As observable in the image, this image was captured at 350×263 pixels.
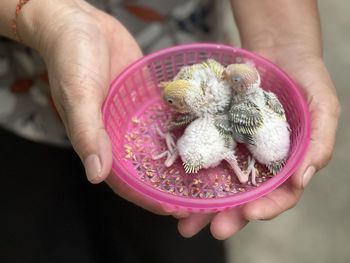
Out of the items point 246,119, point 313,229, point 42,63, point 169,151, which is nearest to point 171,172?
point 169,151

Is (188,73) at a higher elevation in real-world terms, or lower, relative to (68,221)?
higher

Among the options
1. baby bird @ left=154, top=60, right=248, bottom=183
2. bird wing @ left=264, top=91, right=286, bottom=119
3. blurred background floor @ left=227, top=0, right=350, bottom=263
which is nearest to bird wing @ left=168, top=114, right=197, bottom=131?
baby bird @ left=154, top=60, right=248, bottom=183

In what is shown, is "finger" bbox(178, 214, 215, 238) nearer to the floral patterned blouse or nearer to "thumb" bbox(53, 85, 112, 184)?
"thumb" bbox(53, 85, 112, 184)

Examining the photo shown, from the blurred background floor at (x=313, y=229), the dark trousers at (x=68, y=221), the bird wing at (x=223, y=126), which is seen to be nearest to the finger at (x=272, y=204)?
the bird wing at (x=223, y=126)

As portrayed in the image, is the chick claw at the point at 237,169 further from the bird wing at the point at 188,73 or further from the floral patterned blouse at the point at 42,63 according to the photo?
the floral patterned blouse at the point at 42,63

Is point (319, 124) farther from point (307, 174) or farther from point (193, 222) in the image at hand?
point (193, 222)

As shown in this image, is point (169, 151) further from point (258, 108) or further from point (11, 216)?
point (11, 216)
